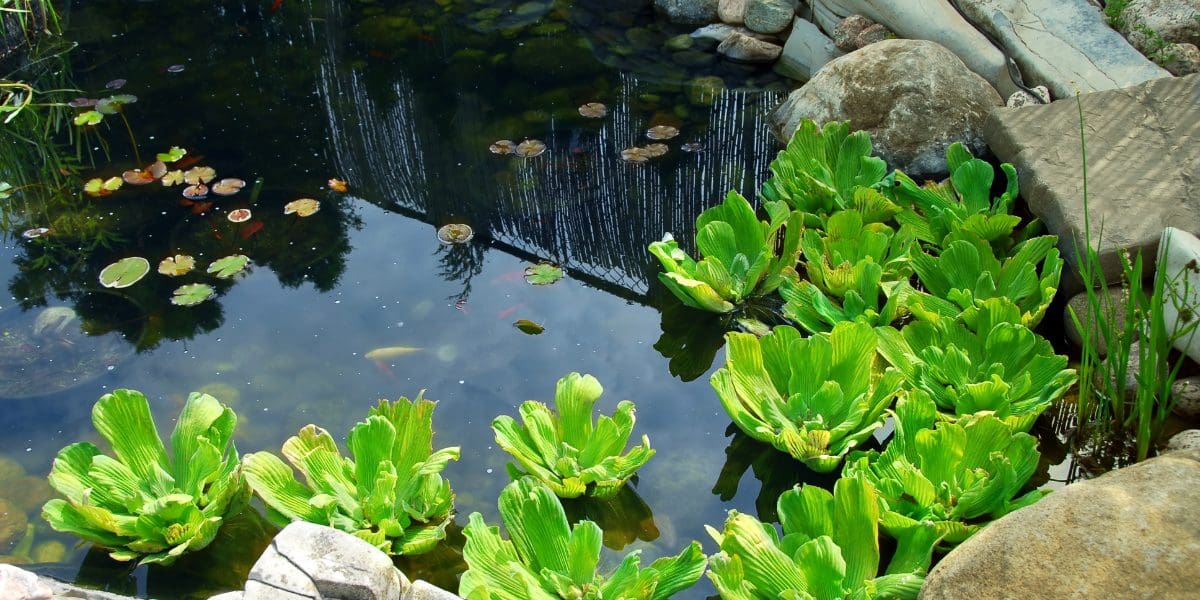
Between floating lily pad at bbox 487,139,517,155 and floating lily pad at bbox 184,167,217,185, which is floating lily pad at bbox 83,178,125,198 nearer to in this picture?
floating lily pad at bbox 184,167,217,185

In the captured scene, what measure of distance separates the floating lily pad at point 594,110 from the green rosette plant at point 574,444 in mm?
1979

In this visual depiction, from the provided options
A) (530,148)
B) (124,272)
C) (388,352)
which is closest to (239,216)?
(124,272)

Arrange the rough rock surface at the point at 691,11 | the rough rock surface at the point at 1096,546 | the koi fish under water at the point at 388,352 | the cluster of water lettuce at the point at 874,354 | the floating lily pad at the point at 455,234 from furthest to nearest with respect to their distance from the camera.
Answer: the rough rock surface at the point at 691,11
the floating lily pad at the point at 455,234
the koi fish under water at the point at 388,352
the cluster of water lettuce at the point at 874,354
the rough rock surface at the point at 1096,546

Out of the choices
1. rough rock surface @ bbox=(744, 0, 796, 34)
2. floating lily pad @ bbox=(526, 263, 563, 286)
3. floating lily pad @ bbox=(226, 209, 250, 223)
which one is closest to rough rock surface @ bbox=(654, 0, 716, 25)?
rough rock surface @ bbox=(744, 0, 796, 34)

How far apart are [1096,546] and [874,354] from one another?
37.0 inches

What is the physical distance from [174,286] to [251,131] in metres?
1.12

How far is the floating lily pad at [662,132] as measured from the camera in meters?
4.01

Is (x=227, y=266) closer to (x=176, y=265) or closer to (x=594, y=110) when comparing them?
(x=176, y=265)

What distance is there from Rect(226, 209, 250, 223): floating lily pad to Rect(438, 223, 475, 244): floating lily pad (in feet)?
2.21

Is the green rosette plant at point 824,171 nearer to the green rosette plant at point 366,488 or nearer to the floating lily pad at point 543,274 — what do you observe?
the floating lily pad at point 543,274

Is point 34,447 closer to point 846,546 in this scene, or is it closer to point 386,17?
point 846,546

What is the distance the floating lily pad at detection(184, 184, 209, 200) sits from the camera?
11.8ft

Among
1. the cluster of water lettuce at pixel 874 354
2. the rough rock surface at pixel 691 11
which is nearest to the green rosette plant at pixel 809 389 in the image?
the cluster of water lettuce at pixel 874 354

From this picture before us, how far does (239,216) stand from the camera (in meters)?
3.50
